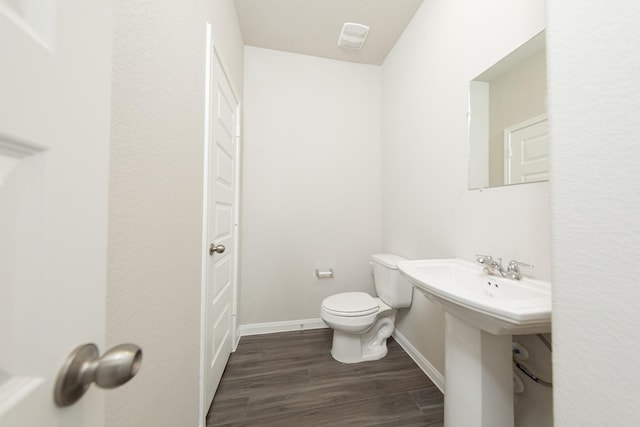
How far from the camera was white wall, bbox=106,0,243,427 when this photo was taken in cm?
→ 52

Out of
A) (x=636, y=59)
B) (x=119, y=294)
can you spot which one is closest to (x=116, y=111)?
(x=119, y=294)

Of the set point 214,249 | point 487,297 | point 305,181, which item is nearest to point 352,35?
point 305,181

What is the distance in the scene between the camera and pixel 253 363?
158 centimetres

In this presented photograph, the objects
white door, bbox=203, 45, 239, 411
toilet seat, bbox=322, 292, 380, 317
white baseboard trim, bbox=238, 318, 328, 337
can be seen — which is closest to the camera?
white door, bbox=203, 45, 239, 411

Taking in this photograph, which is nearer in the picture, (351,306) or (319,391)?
(319,391)

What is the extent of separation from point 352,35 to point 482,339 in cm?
216

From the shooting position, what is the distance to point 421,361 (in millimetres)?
1540

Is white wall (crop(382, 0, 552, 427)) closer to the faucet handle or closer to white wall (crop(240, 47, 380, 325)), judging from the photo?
the faucet handle

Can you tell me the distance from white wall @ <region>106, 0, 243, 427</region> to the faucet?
1.27 m

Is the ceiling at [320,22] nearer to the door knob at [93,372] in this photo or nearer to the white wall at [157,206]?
the white wall at [157,206]

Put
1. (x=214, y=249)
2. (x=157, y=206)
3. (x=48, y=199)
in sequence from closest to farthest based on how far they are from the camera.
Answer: (x=48, y=199)
(x=157, y=206)
(x=214, y=249)

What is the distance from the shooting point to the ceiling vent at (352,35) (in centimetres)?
173

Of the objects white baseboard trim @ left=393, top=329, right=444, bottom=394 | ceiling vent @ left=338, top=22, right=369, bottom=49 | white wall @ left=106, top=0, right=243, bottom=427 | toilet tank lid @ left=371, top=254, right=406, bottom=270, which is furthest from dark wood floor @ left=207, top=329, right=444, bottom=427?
ceiling vent @ left=338, top=22, right=369, bottom=49

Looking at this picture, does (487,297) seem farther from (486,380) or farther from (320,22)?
(320,22)
